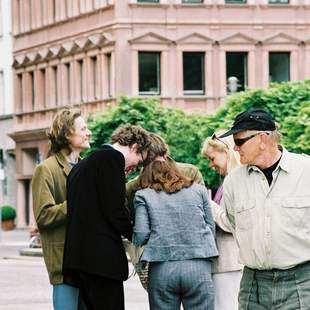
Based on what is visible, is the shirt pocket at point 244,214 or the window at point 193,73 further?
the window at point 193,73

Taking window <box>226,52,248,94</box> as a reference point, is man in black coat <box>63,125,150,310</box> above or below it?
below

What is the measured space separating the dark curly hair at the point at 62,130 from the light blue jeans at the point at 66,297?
969 millimetres

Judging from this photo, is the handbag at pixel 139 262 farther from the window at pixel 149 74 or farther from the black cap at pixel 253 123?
the window at pixel 149 74

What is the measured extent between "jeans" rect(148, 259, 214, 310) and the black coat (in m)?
0.56

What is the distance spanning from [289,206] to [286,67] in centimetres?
5189

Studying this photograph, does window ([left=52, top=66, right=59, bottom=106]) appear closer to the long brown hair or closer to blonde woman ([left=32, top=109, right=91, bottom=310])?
blonde woman ([left=32, top=109, right=91, bottom=310])

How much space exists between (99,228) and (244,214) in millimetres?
→ 1437

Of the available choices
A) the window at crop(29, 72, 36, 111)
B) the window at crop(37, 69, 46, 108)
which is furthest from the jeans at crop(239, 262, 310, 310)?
the window at crop(29, 72, 36, 111)

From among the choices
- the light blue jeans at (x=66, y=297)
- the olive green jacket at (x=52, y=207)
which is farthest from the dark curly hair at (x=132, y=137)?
the light blue jeans at (x=66, y=297)

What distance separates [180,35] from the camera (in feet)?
198

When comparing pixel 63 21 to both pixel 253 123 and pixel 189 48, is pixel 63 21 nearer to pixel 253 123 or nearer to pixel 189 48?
pixel 189 48

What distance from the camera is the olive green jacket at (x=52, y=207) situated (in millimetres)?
10828

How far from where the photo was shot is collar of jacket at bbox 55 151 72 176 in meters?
11.1

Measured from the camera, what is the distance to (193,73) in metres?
60.4
